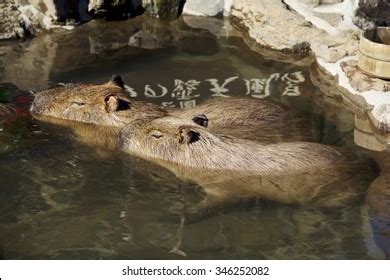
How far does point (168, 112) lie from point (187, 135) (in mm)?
944

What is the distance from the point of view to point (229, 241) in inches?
231

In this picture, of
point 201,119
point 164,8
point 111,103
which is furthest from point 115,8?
point 201,119

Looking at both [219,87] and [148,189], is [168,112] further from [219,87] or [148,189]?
[148,189]

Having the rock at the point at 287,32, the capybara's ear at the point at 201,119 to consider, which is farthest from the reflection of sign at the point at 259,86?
the capybara's ear at the point at 201,119

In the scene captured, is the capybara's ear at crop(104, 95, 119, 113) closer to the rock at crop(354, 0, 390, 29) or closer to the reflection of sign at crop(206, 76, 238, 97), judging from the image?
the reflection of sign at crop(206, 76, 238, 97)

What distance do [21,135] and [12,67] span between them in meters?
2.05

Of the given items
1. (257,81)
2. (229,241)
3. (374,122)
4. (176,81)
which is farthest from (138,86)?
(229,241)

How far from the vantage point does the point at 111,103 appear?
7.74 m

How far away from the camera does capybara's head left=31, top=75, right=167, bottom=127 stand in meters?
7.74

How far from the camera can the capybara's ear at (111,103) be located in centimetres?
771

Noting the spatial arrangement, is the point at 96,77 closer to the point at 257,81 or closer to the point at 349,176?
the point at 257,81

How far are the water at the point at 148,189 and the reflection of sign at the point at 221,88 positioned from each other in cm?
1

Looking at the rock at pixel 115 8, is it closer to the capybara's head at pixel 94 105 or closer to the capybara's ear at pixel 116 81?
the capybara's head at pixel 94 105

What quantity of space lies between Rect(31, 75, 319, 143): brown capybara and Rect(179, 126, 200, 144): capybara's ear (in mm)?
439
